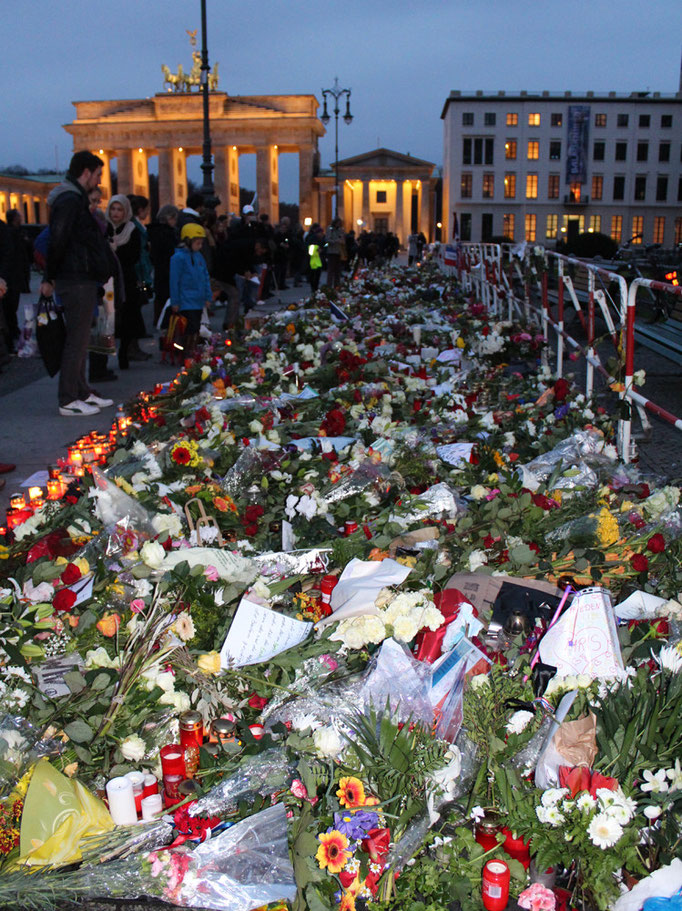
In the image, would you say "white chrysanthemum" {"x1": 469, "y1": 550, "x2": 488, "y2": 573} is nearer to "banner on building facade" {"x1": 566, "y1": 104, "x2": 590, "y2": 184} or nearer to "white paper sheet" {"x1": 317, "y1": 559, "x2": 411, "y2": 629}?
"white paper sheet" {"x1": 317, "y1": 559, "x2": 411, "y2": 629}

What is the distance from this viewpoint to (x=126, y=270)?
8.96 m

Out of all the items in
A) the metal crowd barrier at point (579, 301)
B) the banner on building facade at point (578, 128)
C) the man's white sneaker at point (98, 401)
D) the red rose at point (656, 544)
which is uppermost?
the banner on building facade at point (578, 128)

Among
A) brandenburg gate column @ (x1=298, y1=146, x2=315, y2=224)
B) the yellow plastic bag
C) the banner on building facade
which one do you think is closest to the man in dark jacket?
the yellow plastic bag

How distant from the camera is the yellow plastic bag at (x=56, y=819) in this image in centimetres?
199

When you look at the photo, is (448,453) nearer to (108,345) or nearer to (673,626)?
(673,626)

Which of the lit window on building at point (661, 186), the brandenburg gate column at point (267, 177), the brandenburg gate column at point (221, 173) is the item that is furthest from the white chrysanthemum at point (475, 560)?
the lit window on building at point (661, 186)

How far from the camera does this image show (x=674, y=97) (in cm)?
7819

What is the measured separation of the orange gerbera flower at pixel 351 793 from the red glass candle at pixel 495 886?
0.32 m

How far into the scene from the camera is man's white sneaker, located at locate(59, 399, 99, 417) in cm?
691

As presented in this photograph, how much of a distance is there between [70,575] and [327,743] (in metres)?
1.17

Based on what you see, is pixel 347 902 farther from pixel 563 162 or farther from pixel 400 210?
pixel 400 210

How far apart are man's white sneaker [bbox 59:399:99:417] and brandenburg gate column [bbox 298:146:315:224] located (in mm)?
62151

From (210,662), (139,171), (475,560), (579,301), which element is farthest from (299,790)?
(139,171)

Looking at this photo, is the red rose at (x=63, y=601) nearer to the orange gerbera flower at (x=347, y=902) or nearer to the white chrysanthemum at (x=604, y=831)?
the orange gerbera flower at (x=347, y=902)
